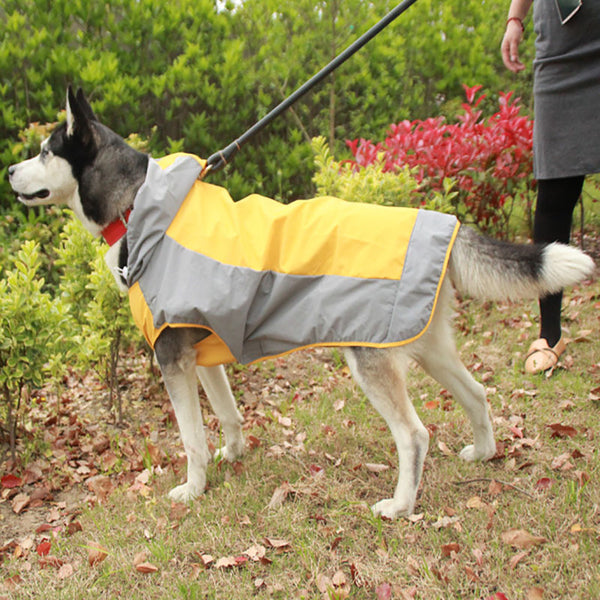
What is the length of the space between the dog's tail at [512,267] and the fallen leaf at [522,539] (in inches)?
36.3

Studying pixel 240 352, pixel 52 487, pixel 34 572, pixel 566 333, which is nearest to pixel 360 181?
pixel 566 333

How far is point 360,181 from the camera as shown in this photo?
14.5 feet

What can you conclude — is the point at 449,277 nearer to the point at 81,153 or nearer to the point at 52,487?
A: the point at 81,153

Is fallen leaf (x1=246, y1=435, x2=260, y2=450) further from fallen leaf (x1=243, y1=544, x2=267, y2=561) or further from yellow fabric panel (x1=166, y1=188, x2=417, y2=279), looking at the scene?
yellow fabric panel (x1=166, y1=188, x2=417, y2=279)

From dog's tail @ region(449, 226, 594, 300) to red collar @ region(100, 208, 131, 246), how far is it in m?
1.53

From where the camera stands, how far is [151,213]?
2.67 metres

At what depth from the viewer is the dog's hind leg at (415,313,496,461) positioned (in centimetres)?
272

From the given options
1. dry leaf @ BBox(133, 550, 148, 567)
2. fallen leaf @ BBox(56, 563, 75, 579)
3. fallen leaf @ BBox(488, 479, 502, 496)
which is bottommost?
fallen leaf @ BBox(488, 479, 502, 496)

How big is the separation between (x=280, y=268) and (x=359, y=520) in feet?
3.75

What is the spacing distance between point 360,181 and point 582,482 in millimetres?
2548

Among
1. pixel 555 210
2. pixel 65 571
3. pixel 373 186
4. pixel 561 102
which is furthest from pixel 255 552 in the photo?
pixel 561 102

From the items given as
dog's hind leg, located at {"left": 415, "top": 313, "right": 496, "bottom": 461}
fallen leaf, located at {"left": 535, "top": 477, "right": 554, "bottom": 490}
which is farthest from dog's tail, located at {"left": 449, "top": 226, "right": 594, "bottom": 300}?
fallen leaf, located at {"left": 535, "top": 477, "right": 554, "bottom": 490}

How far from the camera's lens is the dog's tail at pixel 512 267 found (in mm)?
2338

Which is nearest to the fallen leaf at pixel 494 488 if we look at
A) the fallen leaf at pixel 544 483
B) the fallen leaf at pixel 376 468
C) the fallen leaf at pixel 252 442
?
the fallen leaf at pixel 544 483
